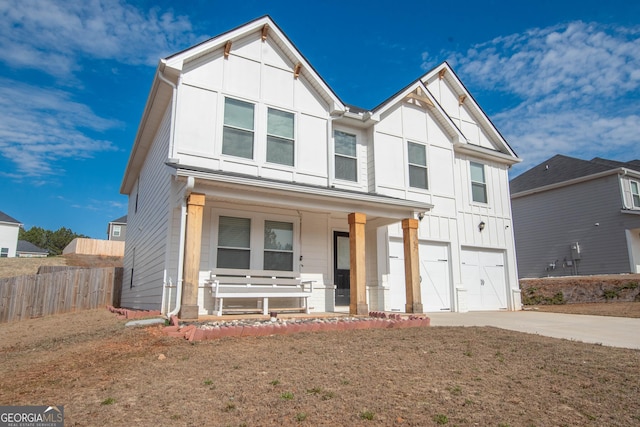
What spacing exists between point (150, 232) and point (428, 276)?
8.31m

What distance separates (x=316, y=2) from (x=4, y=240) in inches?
1706

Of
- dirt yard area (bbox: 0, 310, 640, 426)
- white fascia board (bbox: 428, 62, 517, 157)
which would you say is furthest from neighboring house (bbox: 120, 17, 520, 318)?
dirt yard area (bbox: 0, 310, 640, 426)

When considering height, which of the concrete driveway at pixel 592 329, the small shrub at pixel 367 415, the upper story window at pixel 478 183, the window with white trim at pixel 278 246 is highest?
the upper story window at pixel 478 183

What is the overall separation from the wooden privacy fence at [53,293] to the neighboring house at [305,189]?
1087mm

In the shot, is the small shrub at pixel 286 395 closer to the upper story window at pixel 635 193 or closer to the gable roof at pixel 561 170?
the gable roof at pixel 561 170

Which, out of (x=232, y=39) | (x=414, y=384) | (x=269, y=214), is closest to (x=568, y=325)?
(x=414, y=384)

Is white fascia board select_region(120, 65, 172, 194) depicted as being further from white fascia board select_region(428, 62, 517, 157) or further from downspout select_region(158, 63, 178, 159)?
white fascia board select_region(428, 62, 517, 157)

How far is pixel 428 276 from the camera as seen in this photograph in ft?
40.5

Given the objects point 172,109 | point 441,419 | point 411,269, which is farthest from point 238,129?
point 441,419

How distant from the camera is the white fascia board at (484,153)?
13732 millimetres

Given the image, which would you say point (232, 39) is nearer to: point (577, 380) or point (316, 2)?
point (316, 2)

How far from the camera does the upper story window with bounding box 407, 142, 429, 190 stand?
12625 millimetres

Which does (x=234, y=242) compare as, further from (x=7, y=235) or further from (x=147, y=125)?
(x=7, y=235)

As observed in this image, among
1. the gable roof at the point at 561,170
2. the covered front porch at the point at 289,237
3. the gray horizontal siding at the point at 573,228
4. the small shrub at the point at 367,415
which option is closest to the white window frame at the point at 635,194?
the gable roof at the point at 561,170
